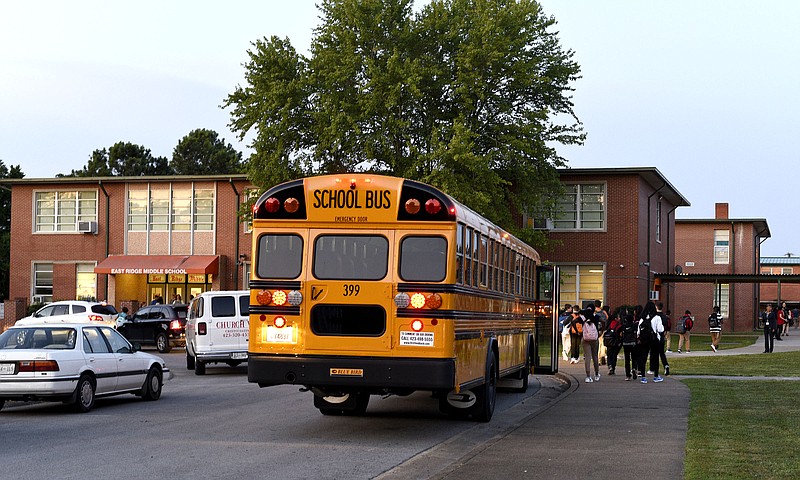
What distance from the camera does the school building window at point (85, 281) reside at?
53.0m

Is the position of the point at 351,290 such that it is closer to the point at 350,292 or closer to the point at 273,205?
the point at 350,292

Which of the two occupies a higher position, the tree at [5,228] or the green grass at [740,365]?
the tree at [5,228]

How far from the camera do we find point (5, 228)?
92250mm

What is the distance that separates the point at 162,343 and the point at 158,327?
0.56 metres

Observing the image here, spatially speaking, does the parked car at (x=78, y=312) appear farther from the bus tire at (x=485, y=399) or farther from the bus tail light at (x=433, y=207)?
the bus tail light at (x=433, y=207)

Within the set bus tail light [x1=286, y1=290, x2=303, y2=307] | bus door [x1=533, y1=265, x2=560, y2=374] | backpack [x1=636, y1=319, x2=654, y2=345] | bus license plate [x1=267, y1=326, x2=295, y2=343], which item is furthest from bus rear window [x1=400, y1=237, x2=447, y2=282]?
backpack [x1=636, y1=319, x2=654, y2=345]

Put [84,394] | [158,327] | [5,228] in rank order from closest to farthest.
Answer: [84,394]
[158,327]
[5,228]

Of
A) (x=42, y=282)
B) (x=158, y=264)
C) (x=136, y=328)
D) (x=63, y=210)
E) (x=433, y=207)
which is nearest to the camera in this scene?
(x=433, y=207)

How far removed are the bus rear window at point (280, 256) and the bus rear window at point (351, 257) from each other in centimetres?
24

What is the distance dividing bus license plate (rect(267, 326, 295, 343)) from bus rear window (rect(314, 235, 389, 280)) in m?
0.77

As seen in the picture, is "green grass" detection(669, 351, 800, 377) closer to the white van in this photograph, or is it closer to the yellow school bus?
the white van

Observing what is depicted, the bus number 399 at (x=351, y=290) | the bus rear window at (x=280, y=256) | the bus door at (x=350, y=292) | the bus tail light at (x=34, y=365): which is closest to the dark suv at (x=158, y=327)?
the bus tail light at (x=34, y=365)

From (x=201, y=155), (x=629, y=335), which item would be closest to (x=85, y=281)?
(x=629, y=335)

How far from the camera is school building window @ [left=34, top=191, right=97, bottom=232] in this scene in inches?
2101
